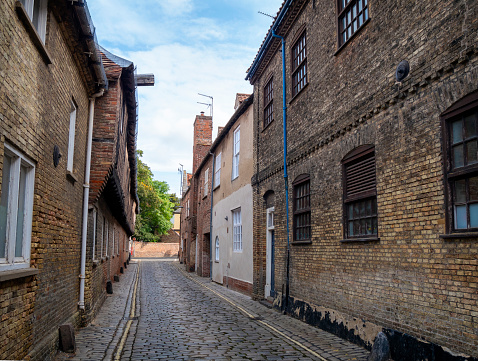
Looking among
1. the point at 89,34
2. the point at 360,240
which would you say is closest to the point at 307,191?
the point at 360,240

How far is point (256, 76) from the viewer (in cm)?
1547

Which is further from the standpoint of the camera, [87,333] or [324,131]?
[324,131]

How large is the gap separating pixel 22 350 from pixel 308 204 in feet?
23.3

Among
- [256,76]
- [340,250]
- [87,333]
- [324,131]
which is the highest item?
[256,76]

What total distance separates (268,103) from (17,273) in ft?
34.7

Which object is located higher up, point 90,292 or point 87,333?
point 90,292

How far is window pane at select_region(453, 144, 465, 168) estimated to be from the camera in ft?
18.2

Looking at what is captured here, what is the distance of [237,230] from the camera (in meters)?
18.1

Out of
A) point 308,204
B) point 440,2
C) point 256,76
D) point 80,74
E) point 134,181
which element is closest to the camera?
point 440,2

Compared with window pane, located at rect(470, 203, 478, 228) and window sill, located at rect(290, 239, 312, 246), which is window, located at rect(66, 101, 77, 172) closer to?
window sill, located at rect(290, 239, 312, 246)

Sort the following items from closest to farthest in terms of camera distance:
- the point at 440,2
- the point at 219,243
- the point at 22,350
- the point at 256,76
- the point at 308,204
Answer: the point at 22,350, the point at 440,2, the point at 308,204, the point at 256,76, the point at 219,243

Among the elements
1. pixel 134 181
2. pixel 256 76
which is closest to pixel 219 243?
pixel 134 181

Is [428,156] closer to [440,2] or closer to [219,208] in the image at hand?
[440,2]

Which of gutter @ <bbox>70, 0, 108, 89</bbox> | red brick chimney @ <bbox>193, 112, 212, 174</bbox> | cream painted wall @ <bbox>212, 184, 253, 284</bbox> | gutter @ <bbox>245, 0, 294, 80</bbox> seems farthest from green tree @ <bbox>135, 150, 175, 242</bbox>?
gutter @ <bbox>70, 0, 108, 89</bbox>
